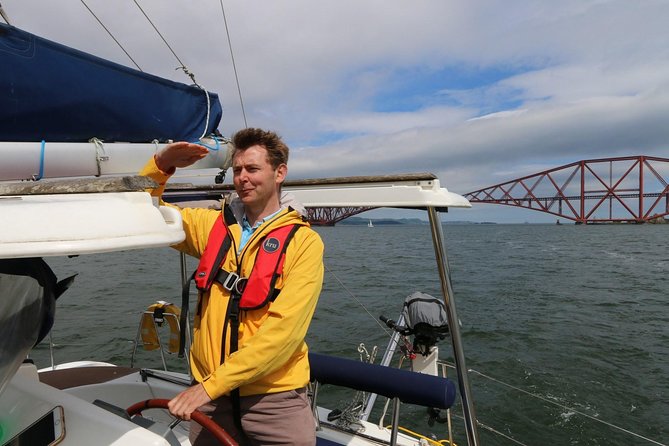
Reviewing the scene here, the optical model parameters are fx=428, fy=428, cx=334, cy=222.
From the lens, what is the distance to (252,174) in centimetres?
167

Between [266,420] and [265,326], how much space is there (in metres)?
0.41

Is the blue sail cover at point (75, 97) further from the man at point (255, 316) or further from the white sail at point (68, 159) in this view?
the man at point (255, 316)

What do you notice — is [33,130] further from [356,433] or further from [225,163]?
[356,433]

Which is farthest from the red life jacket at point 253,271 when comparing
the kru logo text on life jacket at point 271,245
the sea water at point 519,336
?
the sea water at point 519,336

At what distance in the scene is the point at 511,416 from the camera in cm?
486

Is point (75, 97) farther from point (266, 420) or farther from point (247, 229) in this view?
point (266, 420)

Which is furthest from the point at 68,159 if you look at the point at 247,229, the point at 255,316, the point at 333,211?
the point at 333,211

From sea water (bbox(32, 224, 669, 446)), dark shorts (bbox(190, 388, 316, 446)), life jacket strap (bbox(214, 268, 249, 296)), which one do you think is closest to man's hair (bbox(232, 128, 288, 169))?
life jacket strap (bbox(214, 268, 249, 296))

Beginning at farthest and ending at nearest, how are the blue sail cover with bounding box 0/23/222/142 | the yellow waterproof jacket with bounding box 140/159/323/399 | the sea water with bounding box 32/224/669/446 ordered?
the sea water with bounding box 32/224/669/446, the blue sail cover with bounding box 0/23/222/142, the yellow waterproof jacket with bounding box 140/159/323/399

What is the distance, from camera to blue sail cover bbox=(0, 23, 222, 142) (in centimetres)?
198

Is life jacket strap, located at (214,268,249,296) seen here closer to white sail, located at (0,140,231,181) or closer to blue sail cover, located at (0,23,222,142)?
white sail, located at (0,140,231,181)

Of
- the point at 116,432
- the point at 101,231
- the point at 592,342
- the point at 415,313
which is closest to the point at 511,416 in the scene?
the point at 415,313

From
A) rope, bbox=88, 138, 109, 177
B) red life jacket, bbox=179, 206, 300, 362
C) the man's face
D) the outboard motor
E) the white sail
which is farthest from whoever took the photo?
the outboard motor

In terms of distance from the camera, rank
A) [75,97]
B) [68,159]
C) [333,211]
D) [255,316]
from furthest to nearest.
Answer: [333,211] → [75,97] → [68,159] → [255,316]
